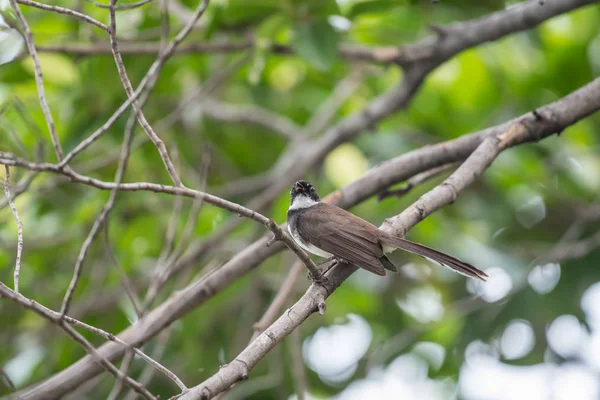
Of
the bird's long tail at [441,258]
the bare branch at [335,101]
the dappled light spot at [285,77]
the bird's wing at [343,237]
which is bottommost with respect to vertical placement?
the bird's long tail at [441,258]

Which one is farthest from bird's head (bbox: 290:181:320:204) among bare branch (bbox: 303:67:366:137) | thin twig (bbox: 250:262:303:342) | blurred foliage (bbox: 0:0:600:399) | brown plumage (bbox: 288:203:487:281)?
bare branch (bbox: 303:67:366:137)

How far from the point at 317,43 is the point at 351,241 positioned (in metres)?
1.50

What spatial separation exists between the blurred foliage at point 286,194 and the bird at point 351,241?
103 cm

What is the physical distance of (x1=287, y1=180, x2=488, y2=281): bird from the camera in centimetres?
345

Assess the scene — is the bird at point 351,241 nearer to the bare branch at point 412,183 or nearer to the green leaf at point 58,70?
the bare branch at point 412,183

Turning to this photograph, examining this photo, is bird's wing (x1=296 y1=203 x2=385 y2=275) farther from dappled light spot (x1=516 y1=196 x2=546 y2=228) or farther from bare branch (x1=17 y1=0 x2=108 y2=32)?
dappled light spot (x1=516 y1=196 x2=546 y2=228)

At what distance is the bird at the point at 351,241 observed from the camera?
11.3 ft

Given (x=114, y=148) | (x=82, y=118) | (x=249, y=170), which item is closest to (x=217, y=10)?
(x=82, y=118)

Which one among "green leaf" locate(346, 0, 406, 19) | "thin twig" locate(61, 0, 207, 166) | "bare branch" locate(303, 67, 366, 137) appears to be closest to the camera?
"thin twig" locate(61, 0, 207, 166)

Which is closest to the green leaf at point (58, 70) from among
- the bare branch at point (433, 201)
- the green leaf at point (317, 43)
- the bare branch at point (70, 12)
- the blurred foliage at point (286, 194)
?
the blurred foliage at point (286, 194)

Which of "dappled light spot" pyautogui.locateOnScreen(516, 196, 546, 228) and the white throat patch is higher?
"dappled light spot" pyautogui.locateOnScreen(516, 196, 546, 228)

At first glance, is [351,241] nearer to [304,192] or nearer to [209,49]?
[304,192]

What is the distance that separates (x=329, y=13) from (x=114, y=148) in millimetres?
2344

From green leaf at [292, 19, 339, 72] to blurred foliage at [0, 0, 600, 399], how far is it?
0.01 metres
